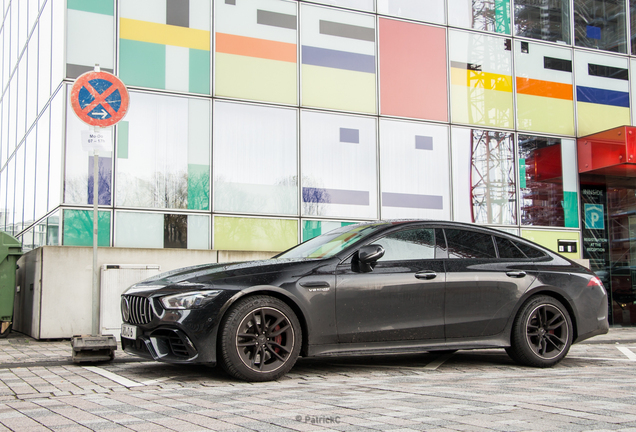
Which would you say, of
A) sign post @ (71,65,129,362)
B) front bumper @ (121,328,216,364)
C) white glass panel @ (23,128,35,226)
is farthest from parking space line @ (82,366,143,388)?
white glass panel @ (23,128,35,226)

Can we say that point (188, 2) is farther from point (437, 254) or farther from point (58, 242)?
point (437, 254)

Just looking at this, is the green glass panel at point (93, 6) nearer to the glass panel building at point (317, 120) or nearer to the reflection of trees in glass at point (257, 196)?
the glass panel building at point (317, 120)

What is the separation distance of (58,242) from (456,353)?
18.9 ft

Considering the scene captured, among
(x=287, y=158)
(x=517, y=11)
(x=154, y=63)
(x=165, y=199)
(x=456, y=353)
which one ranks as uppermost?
(x=517, y=11)

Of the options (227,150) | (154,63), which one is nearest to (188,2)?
(154,63)

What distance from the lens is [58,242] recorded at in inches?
372

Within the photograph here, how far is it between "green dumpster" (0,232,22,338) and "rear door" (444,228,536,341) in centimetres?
649

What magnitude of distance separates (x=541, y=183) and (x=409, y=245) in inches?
312

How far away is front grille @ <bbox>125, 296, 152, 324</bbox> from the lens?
219 inches

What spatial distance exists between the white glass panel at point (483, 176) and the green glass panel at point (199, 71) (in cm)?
489

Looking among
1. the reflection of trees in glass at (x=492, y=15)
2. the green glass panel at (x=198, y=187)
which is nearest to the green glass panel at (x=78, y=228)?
the green glass panel at (x=198, y=187)

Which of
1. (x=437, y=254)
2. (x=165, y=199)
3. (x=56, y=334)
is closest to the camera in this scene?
(x=437, y=254)

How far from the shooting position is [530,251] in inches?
276

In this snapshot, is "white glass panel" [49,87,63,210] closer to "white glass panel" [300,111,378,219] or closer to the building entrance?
"white glass panel" [300,111,378,219]
